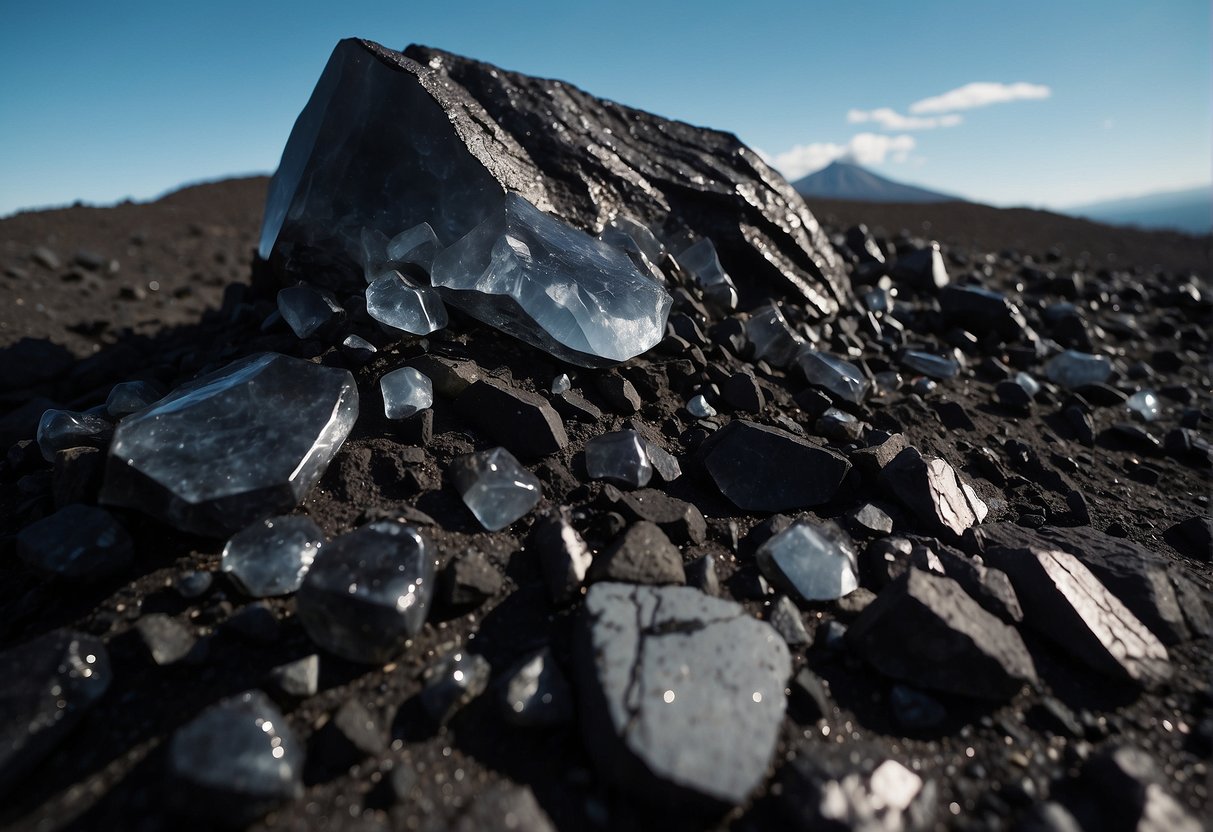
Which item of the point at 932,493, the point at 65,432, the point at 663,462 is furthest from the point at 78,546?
the point at 932,493

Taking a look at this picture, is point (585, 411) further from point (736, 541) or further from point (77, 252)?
point (77, 252)

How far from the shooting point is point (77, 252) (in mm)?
4453

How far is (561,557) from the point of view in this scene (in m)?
1.29

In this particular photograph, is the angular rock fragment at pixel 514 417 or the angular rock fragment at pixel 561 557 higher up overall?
the angular rock fragment at pixel 514 417

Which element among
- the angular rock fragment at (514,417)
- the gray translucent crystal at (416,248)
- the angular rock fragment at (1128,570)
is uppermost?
the gray translucent crystal at (416,248)

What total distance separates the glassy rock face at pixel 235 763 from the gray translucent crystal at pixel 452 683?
0.66 feet

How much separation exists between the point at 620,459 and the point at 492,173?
3.88ft

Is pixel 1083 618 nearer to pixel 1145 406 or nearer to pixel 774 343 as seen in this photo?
pixel 774 343

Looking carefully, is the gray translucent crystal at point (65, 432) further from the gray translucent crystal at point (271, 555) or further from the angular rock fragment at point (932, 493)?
the angular rock fragment at point (932, 493)

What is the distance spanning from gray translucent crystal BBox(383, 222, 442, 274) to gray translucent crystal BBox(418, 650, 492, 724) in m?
1.31

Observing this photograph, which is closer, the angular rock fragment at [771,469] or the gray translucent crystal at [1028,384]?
the angular rock fragment at [771,469]

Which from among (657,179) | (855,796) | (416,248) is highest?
(657,179)

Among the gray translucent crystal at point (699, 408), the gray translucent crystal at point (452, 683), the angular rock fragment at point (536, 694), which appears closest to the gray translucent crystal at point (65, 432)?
the gray translucent crystal at point (452, 683)

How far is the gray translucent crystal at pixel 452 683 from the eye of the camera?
106 centimetres
